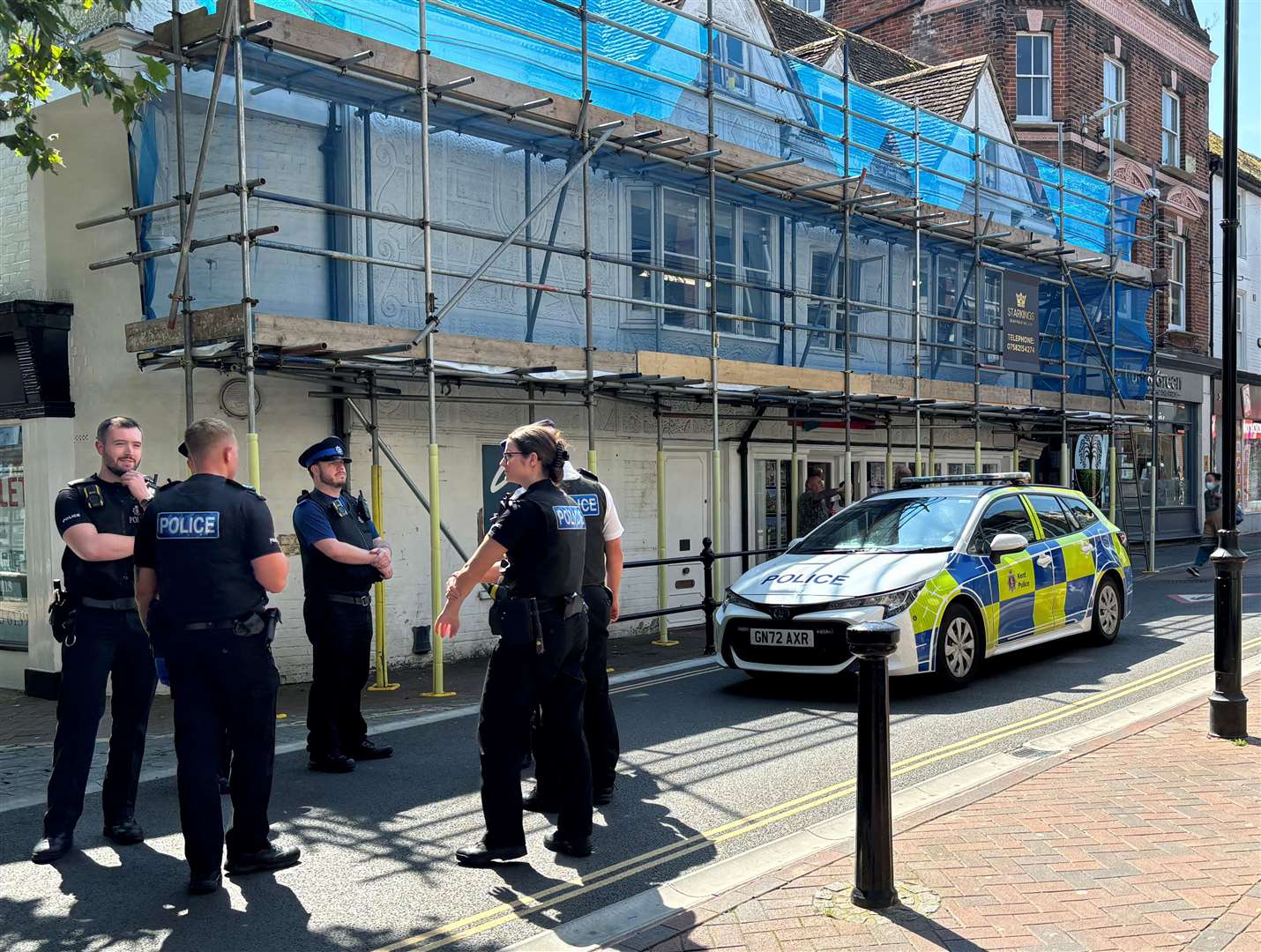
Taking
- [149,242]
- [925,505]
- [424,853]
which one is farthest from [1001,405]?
[424,853]

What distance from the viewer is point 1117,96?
87.8 ft

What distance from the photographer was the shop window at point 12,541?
1018 centimetres

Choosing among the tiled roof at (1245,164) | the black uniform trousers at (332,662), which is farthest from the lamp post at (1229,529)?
the tiled roof at (1245,164)

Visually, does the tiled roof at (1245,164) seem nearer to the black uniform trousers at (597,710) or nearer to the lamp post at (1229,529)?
the lamp post at (1229,529)

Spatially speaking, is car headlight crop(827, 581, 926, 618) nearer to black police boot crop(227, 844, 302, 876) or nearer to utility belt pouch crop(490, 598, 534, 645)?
utility belt pouch crop(490, 598, 534, 645)

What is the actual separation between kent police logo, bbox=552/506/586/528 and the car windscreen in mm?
4748

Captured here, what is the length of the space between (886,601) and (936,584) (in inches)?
19.6

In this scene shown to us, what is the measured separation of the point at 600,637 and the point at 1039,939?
2.61 meters

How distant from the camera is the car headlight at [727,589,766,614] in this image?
8.72 metres

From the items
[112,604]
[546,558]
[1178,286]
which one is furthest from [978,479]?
[1178,286]

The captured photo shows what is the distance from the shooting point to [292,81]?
957cm

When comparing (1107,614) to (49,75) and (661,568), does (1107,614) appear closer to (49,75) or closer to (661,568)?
(661,568)

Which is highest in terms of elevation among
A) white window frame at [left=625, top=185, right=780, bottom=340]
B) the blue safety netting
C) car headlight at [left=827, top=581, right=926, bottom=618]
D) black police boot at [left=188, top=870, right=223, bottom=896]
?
the blue safety netting

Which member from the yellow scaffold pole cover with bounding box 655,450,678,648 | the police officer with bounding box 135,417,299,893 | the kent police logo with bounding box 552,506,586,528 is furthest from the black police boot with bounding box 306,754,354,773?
the yellow scaffold pole cover with bounding box 655,450,678,648
